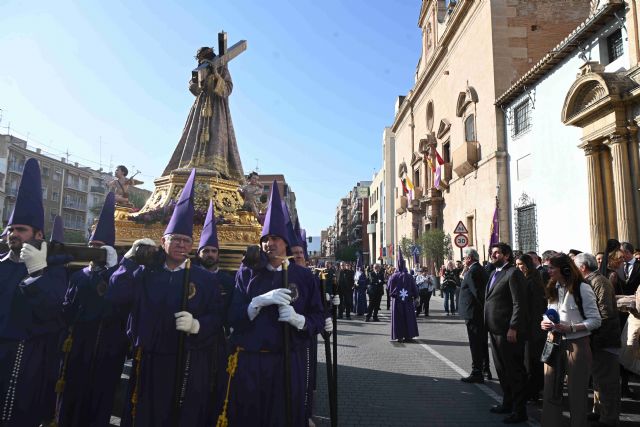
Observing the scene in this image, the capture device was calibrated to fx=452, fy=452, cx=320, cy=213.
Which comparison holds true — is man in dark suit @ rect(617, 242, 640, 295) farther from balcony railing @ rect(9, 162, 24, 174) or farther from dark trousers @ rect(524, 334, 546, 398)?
balcony railing @ rect(9, 162, 24, 174)

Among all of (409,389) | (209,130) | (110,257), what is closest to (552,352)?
(409,389)

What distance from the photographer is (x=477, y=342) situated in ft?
22.6

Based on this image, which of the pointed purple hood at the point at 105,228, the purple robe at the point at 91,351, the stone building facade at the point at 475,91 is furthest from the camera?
the stone building facade at the point at 475,91

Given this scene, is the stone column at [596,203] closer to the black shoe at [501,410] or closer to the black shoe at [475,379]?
the black shoe at [475,379]

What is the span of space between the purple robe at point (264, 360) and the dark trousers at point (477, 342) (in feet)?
13.9

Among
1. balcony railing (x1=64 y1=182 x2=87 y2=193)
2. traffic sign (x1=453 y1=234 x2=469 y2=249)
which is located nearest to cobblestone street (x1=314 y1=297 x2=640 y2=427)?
traffic sign (x1=453 y1=234 x2=469 y2=249)

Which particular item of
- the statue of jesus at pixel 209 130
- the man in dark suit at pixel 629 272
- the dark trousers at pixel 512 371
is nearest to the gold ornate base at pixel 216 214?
the statue of jesus at pixel 209 130

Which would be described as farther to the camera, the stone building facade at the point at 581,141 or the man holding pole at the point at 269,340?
the stone building facade at the point at 581,141

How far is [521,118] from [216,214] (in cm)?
1517

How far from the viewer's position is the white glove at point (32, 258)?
3393mm

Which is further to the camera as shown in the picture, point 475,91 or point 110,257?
point 475,91

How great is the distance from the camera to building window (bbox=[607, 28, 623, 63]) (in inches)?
494

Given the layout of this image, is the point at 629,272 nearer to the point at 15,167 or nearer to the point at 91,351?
the point at 91,351

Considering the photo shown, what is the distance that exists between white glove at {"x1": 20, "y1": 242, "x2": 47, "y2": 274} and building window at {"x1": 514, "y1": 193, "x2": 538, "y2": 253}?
16.9m
